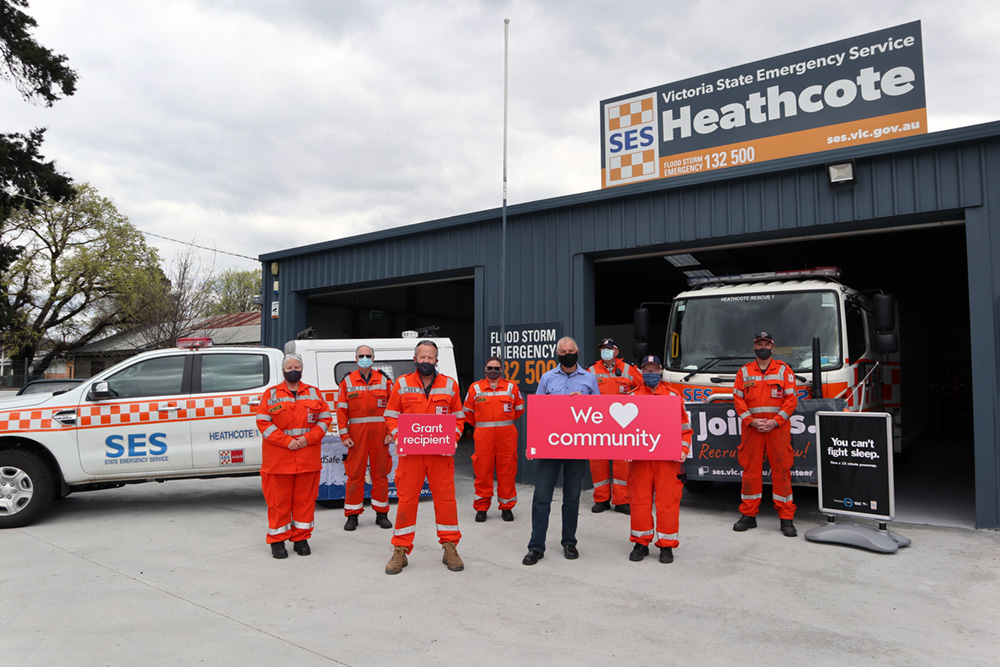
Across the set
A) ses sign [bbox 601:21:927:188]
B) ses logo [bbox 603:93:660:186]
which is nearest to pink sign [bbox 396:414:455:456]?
ses sign [bbox 601:21:927:188]

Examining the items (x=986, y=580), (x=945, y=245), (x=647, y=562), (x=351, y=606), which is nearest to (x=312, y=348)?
(x=351, y=606)

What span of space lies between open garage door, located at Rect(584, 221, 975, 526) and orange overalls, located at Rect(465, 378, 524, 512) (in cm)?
267

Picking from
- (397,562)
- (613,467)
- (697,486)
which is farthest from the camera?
(697,486)

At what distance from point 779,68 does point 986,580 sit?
8.56 meters

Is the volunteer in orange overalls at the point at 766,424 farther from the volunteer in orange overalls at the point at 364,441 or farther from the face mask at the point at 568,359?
the volunteer in orange overalls at the point at 364,441

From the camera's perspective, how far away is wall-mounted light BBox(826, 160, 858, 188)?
7488 mm

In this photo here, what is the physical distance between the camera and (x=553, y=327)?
966 centimetres

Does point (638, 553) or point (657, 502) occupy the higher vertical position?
point (657, 502)

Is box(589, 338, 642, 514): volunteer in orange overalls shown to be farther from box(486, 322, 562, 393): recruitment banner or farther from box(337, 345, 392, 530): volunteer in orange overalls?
box(337, 345, 392, 530): volunteer in orange overalls

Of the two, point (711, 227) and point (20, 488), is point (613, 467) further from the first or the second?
point (20, 488)

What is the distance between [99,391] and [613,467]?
19.2 ft

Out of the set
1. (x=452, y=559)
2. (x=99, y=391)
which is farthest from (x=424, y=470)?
(x=99, y=391)

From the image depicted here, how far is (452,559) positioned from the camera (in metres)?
5.33

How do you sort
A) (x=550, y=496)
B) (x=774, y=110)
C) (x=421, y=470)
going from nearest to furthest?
(x=421, y=470)
(x=550, y=496)
(x=774, y=110)
